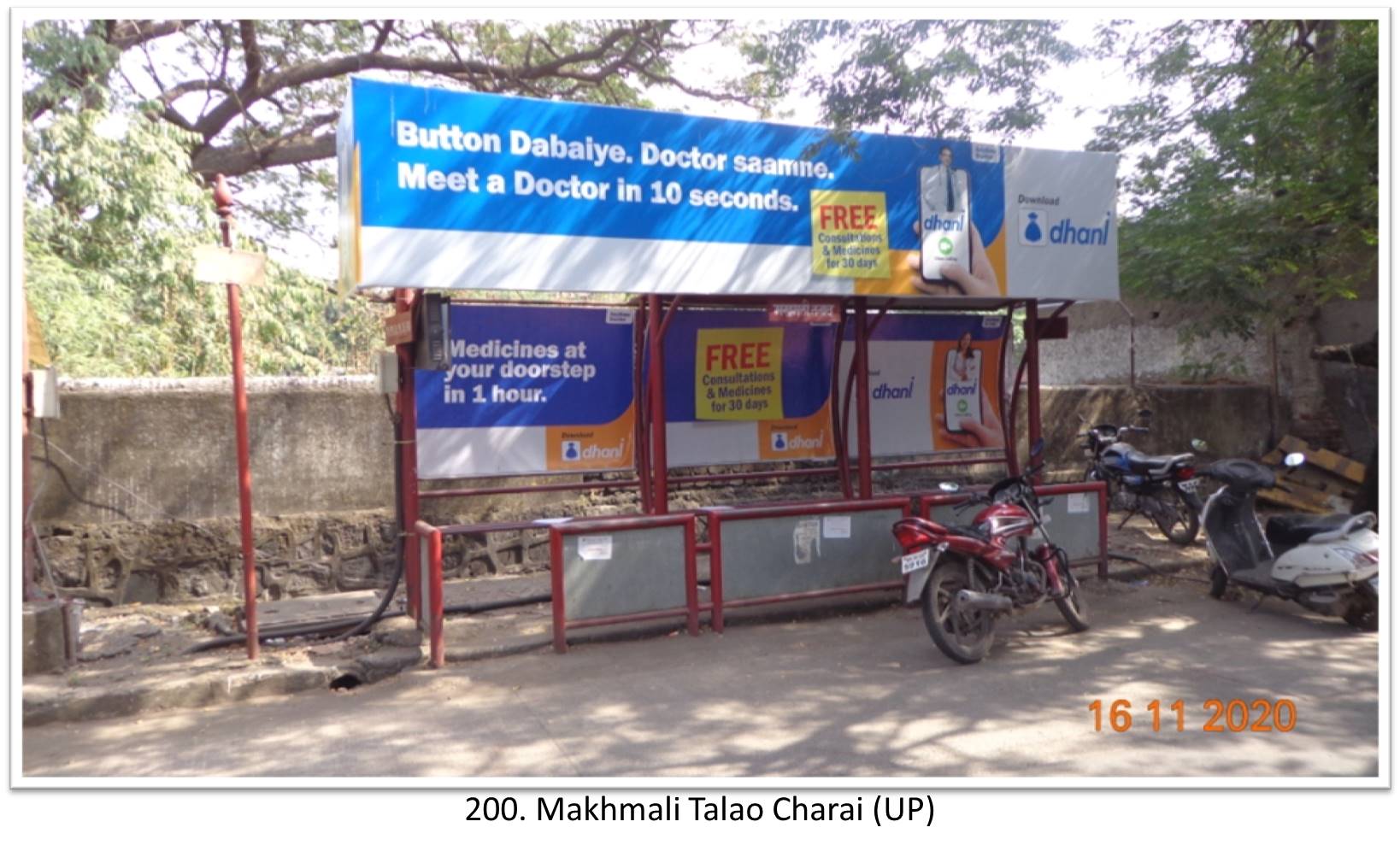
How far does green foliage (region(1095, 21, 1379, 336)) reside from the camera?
779cm

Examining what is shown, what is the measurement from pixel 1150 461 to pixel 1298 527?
2.91 metres

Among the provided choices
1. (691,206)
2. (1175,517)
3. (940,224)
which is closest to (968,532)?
(940,224)

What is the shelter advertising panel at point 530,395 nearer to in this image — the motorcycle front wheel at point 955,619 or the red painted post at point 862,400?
the red painted post at point 862,400

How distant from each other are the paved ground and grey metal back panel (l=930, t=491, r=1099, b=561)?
4.16 ft

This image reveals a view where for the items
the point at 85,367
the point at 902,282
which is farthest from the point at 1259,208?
the point at 85,367

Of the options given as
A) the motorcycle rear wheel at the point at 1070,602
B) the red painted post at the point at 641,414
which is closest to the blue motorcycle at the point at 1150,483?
the motorcycle rear wheel at the point at 1070,602

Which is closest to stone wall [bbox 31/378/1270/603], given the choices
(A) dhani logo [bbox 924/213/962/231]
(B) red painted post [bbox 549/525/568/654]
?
(B) red painted post [bbox 549/525/568/654]

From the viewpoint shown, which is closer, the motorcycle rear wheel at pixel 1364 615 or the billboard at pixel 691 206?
the billboard at pixel 691 206

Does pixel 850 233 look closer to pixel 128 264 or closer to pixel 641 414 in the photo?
pixel 641 414

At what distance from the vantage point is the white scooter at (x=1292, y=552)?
6945 mm

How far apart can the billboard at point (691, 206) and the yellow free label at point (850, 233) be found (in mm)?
13

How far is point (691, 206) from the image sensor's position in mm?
7070
